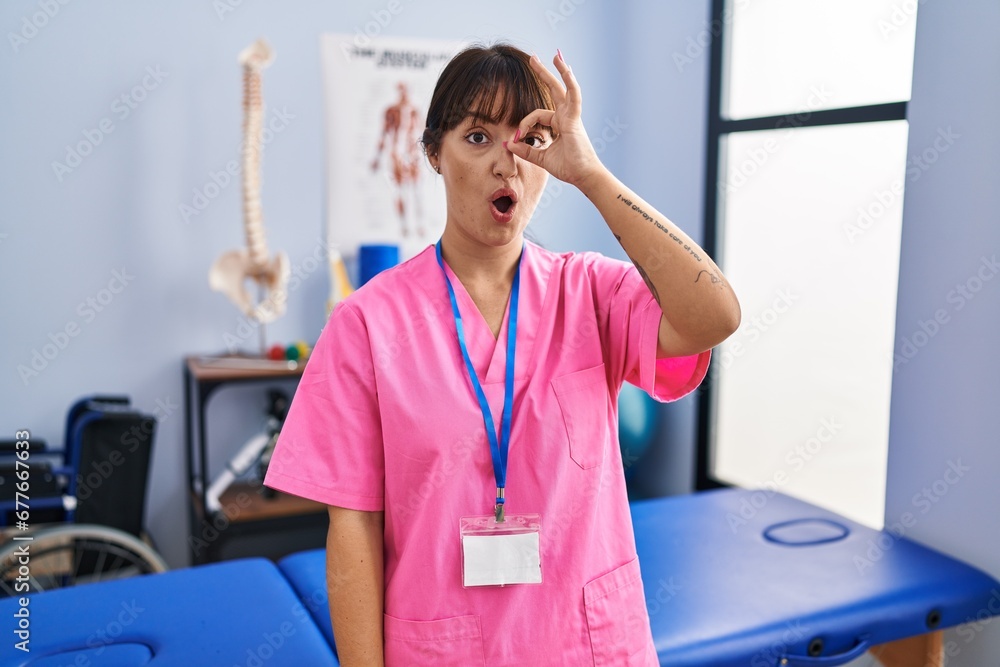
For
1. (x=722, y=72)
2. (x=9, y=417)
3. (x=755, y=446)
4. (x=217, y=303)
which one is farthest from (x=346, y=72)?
(x=755, y=446)

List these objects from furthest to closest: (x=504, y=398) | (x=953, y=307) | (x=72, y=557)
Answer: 1. (x=72, y=557)
2. (x=953, y=307)
3. (x=504, y=398)

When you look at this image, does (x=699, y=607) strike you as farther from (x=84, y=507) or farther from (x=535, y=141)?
(x=84, y=507)

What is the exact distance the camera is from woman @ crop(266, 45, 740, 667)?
1.04m

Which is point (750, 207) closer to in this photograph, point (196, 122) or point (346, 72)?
point (346, 72)

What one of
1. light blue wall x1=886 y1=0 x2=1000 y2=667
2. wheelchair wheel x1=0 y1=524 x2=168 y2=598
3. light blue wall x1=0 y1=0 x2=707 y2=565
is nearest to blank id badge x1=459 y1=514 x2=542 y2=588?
light blue wall x1=886 y1=0 x2=1000 y2=667

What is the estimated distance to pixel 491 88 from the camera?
105 centimetres

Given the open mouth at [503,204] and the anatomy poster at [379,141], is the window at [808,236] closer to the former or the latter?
the anatomy poster at [379,141]

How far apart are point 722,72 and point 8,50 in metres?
2.42

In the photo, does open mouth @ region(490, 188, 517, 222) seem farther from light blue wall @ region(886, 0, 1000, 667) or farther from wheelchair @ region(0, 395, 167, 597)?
wheelchair @ region(0, 395, 167, 597)

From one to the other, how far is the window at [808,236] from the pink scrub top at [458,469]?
1.61 metres

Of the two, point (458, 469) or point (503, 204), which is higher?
point (503, 204)

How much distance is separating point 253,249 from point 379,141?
691mm

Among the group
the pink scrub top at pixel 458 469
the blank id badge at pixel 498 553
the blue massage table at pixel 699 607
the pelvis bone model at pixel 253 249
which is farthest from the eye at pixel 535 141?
the pelvis bone model at pixel 253 249

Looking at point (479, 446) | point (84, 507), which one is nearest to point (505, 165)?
point (479, 446)
